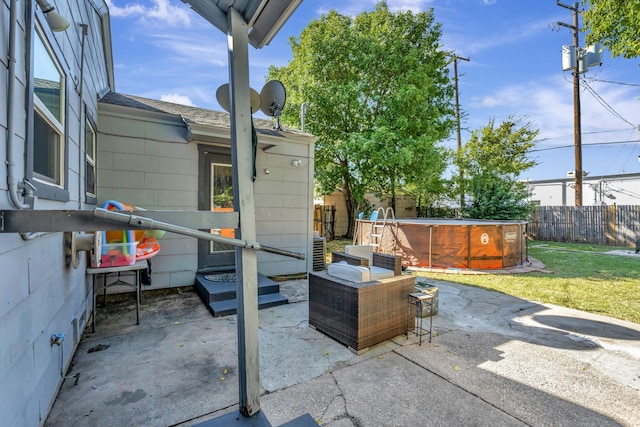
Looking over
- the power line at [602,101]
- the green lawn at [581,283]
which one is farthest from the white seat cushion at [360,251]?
A: the power line at [602,101]

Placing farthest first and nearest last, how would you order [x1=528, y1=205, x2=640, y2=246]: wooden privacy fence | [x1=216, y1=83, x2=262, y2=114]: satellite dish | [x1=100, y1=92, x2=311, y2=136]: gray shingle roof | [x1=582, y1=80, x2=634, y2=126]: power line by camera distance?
[x1=582, y1=80, x2=634, y2=126]: power line < [x1=528, y1=205, x2=640, y2=246]: wooden privacy fence < [x1=100, y1=92, x2=311, y2=136]: gray shingle roof < [x1=216, y1=83, x2=262, y2=114]: satellite dish

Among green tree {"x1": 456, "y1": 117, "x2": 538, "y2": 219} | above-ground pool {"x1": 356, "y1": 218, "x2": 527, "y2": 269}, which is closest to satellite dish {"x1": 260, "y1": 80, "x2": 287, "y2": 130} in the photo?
above-ground pool {"x1": 356, "y1": 218, "x2": 527, "y2": 269}

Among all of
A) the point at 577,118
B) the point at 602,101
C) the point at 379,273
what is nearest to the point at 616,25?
the point at 379,273

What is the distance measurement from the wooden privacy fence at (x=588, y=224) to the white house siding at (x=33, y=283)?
16221 mm

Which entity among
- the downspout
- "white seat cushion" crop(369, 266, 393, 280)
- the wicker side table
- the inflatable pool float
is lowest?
the wicker side table

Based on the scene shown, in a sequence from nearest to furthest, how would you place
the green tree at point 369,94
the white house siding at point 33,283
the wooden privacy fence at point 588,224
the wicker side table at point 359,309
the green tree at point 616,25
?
the white house siding at point 33,283, the wicker side table at point 359,309, the green tree at point 616,25, the wooden privacy fence at point 588,224, the green tree at point 369,94

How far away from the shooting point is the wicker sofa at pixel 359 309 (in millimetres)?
3059

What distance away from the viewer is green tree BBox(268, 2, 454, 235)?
38.4 ft

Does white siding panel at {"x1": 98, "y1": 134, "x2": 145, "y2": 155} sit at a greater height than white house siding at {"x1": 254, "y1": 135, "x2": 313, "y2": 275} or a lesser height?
greater

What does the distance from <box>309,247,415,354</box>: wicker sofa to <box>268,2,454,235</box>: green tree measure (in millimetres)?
8592

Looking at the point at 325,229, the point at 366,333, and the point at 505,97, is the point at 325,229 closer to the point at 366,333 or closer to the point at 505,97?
the point at 366,333

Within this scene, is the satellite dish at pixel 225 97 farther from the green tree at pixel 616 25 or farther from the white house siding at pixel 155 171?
the green tree at pixel 616 25

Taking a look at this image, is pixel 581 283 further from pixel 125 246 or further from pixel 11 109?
pixel 11 109

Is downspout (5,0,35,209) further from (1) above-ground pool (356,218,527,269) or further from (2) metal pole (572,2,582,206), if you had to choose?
(2) metal pole (572,2,582,206)
